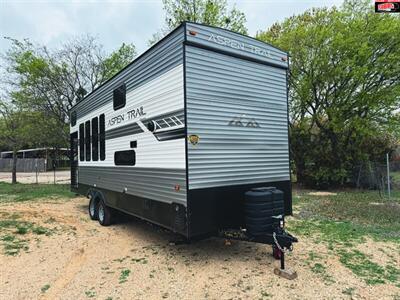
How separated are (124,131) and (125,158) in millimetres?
564

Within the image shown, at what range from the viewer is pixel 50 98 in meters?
18.2

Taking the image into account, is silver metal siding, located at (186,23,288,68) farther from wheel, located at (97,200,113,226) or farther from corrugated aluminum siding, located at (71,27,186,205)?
wheel, located at (97,200,113,226)

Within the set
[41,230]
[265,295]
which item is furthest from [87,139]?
[265,295]

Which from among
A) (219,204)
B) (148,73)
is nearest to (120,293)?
(219,204)

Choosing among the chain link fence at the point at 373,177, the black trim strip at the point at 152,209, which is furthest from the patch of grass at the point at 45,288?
the chain link fence at the point at 373,177

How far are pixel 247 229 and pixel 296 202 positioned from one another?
702 cm

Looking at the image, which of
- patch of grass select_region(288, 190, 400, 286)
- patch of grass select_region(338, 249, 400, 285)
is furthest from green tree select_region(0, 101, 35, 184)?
patch of grass select_region(338, 249, 400, 285)

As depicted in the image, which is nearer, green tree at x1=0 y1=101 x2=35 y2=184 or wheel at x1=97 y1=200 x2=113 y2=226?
Result: wheel at x1=97 y1=200 x2=113 y2=226

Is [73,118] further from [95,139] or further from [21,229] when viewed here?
[21,229]

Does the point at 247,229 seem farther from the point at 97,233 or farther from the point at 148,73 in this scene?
the point at 97,233

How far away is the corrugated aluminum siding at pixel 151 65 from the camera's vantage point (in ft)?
15.3

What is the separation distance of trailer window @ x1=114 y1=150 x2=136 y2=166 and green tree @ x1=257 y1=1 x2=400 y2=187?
11036 mm

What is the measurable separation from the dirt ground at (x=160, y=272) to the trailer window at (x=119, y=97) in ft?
9.51

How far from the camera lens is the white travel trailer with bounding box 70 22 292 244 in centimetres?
454
